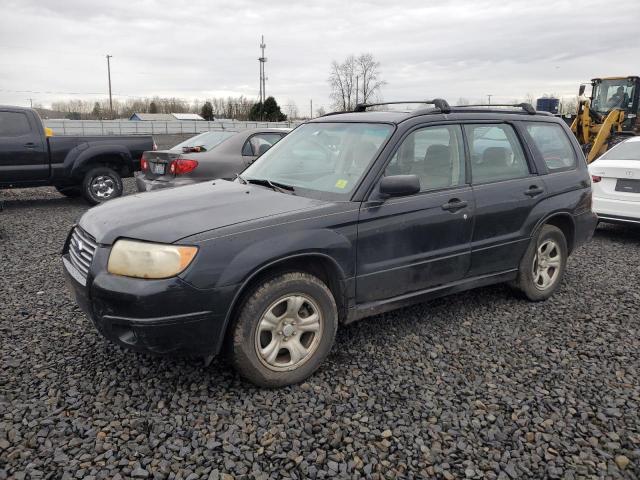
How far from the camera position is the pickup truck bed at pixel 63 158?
9484 mm

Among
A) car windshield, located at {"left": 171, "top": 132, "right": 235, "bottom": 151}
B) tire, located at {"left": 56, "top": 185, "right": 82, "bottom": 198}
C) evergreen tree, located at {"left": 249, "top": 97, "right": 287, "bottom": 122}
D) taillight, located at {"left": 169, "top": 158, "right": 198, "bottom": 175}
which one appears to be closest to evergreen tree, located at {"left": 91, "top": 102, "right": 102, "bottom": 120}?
evergreen tree, located at {"left": 249, "top": 97, "right": 287, "bottom": 122}

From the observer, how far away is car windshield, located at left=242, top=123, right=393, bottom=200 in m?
3.66

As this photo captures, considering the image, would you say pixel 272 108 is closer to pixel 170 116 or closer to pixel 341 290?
pixel 170 116

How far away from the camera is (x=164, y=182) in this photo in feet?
26.3

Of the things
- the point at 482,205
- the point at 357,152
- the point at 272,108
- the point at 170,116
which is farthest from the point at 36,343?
the point at 170,116

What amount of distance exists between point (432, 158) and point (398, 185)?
Answer: 0.71m

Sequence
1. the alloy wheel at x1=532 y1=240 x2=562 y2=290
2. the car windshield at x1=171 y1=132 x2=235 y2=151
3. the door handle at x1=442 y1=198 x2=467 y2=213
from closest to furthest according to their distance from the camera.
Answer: the door handle at x1=442 y1=198 x2=467 y2=213 → the alloy wheel at x1=532 y1=240 x2=562 y2=290 → the car windshield at x1=171 y1=132 x2=235 y2=151

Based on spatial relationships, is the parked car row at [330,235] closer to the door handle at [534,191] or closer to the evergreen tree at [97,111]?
the door handle at [534,191]

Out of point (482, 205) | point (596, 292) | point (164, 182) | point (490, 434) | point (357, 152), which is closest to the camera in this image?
point (490, 434)

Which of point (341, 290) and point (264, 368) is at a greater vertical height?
point (341, 290)

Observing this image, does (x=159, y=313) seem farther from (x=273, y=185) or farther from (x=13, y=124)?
(x=13, y=124)

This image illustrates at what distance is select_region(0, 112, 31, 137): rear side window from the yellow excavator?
13.6 m

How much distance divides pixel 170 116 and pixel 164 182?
6300cm

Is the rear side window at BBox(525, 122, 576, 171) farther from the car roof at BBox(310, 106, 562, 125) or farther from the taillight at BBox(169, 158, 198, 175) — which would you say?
the taillight at BBox(169, 158, 198, 175)
